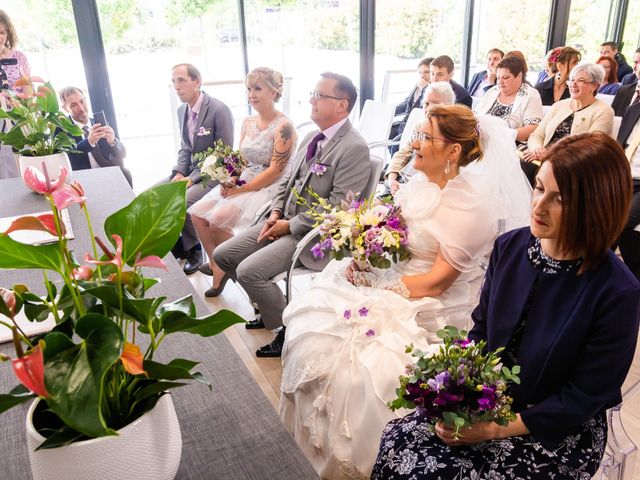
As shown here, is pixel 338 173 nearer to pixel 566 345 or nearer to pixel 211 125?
pixel 211 125

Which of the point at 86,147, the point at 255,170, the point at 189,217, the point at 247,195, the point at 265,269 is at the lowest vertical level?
the point at 189,217

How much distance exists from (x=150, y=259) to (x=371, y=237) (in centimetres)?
127

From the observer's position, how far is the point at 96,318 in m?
0.61

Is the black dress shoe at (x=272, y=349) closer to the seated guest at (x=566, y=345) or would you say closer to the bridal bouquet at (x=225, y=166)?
the bridal bouquet at (x=225, y=166)

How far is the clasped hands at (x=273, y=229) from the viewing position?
8.59 ft

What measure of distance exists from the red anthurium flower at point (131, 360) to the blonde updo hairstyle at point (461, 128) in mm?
1577

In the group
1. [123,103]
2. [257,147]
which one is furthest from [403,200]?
[123,103]

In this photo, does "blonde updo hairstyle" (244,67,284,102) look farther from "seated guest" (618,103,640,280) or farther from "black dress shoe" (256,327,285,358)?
"seated guest" (618,103,640,280)

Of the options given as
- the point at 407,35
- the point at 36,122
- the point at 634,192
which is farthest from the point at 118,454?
the point at 407,35

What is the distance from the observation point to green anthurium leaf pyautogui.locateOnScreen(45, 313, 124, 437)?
1.86ft

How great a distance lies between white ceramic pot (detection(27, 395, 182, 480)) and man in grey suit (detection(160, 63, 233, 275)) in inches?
110

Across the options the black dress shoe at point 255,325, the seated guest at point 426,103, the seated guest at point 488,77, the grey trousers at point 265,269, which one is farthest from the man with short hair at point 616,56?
the black dress shoe at point 255,325

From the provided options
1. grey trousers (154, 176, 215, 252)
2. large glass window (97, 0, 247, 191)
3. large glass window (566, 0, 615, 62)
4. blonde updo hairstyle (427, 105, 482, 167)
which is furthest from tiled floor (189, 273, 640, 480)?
large glass window (566, 0, 615, 62)

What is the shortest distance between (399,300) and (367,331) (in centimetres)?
19
